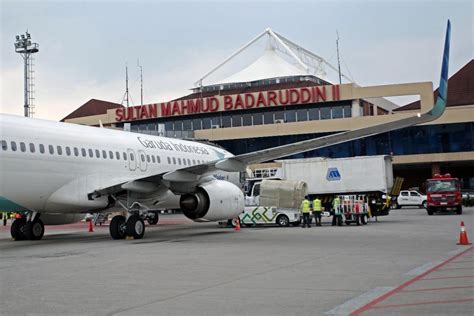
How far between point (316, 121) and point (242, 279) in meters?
49.8

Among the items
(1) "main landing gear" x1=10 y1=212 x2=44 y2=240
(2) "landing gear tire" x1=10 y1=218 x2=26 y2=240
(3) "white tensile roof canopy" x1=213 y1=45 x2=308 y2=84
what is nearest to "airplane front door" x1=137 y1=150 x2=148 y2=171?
(1) "main landing gear" x1=10 y1=212 x2=44 y2=240

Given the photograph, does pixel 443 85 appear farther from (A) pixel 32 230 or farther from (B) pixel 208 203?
(A) pixel 32 230

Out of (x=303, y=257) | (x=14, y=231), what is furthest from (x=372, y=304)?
(x=14, y=231)

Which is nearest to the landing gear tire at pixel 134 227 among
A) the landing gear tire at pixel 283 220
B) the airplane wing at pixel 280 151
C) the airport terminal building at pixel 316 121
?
the airplane wing at pixel 280 151

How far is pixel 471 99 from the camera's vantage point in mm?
64938

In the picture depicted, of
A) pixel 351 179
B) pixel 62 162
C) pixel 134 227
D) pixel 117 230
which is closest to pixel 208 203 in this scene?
pixel 134 227

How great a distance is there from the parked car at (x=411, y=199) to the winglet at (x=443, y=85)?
1498 inches

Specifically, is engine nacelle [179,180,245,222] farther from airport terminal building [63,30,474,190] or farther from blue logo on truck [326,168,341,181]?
airport terminal building [63,30,474,190]

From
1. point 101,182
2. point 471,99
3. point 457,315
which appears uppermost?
point 471,99

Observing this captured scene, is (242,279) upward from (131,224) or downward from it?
downward

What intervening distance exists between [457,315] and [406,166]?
57.7 m

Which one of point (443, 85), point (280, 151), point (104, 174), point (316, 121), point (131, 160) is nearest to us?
point (443, 85)

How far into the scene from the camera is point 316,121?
59156 millimetres

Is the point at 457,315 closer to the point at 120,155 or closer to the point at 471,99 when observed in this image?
the point at 120,155
